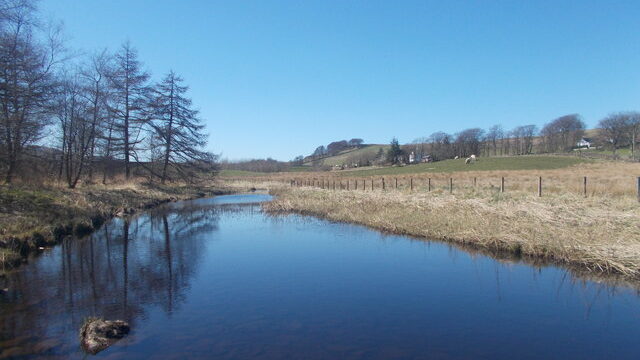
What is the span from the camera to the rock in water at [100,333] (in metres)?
5.88

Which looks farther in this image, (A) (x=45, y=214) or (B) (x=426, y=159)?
(B) (x=426, y=159)

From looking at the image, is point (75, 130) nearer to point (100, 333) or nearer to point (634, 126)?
point (100, 333)

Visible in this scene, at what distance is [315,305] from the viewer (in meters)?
7.91

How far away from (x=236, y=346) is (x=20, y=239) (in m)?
9.36

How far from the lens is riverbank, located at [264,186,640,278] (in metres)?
9.74

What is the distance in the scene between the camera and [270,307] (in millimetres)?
7785

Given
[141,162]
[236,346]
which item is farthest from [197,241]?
[141,162]

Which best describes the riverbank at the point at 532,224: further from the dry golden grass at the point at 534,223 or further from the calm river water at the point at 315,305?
the calm river water at the point at 315,305

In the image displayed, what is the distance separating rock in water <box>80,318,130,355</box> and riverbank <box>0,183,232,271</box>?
5.49 m

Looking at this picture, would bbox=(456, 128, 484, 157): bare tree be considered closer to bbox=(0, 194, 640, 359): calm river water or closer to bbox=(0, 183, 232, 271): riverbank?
bbox=(0, 183, 232, 271): riverbank

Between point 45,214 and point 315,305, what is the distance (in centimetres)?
1202

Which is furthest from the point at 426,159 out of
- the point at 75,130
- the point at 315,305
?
the point at 315,305

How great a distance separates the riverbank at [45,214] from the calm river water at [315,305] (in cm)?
71

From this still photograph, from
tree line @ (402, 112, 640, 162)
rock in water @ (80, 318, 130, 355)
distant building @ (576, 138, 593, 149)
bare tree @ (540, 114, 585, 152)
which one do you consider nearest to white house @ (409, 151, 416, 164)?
tree line @ (402, 112, 640, 162)
